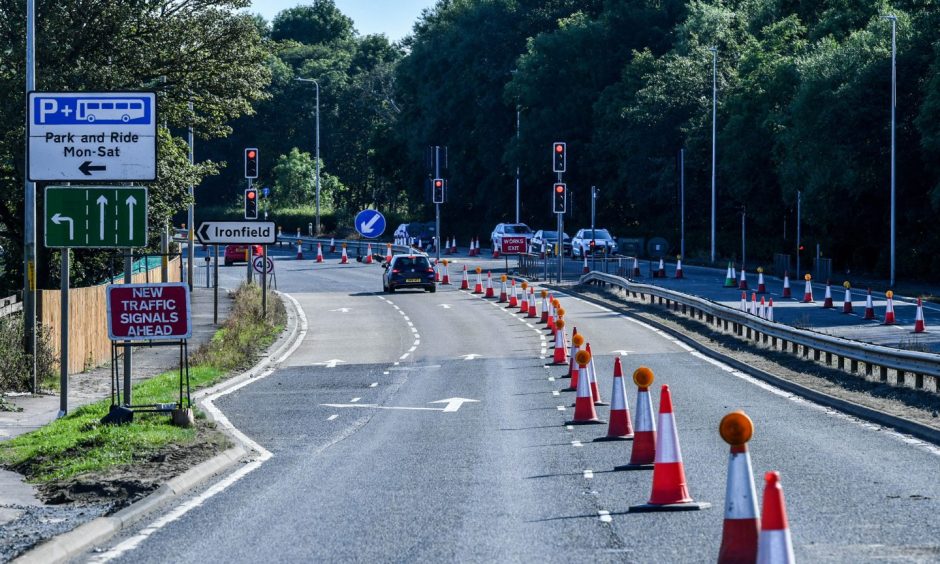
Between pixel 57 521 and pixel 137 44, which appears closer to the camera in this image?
pixel 57 521

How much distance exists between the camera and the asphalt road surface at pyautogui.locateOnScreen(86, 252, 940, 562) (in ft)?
31.7

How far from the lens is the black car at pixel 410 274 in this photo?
5188 cm

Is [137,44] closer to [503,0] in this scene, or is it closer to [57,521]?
[57,521]

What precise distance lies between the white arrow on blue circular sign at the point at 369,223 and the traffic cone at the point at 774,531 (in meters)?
36.2

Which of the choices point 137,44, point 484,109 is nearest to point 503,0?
point 484,109

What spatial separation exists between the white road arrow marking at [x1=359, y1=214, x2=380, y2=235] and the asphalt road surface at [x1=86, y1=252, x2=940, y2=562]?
16419 millimetres

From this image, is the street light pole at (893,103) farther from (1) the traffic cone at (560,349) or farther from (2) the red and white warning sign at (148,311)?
(2) the red and white warning sign at (148,311)

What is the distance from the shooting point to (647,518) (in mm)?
10633

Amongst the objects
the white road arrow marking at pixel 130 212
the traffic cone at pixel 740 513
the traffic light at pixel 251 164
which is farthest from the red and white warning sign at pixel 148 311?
the traffic light at pixel 251 164

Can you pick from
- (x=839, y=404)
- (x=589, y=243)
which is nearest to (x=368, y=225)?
(x=839, y=404)

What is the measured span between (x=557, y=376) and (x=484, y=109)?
223ft

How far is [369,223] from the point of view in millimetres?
44000

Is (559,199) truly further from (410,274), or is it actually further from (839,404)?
(839,404)

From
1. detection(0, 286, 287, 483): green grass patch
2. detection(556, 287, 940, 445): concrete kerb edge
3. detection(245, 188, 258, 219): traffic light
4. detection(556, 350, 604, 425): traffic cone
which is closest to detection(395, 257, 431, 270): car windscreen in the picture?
detection(245, 188, 258, 219): traffic light
